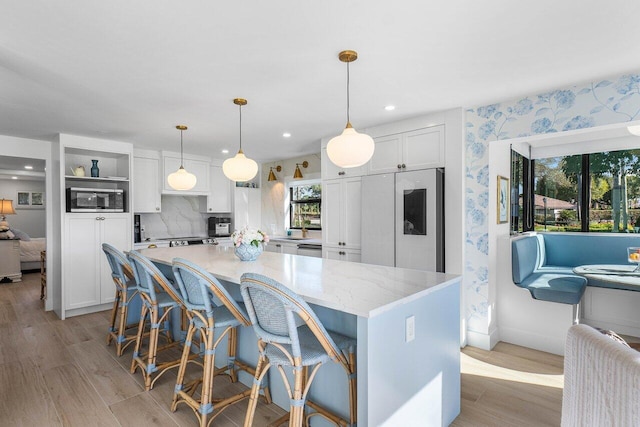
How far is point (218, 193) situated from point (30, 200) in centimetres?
636

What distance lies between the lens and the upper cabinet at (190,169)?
5.16 m

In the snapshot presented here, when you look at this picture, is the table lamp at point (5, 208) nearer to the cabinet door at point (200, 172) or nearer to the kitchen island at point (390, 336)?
the cabinet door at point (200, 172)

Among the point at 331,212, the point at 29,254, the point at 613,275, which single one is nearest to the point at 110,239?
the point at 331,212

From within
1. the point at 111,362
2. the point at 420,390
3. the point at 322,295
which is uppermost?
the point at 322,295

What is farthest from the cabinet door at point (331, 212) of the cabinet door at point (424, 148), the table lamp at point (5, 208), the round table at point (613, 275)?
the table lamp at point (5, 208)

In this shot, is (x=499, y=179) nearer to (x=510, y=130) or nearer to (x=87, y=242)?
(x=510, y=130)

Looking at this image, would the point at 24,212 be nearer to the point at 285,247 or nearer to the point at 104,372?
the point at 285,247

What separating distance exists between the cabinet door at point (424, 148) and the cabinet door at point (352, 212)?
697 millimetres

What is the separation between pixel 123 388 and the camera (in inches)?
97.5

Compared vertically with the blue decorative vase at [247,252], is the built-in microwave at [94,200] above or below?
above

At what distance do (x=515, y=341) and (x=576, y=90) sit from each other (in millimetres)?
2319

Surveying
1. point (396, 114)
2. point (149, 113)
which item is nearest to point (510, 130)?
point (396, 114)

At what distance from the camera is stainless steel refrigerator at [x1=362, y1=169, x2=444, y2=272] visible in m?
3.24

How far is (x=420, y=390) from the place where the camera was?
175 cm
